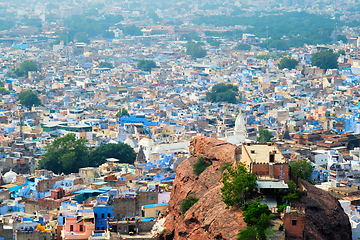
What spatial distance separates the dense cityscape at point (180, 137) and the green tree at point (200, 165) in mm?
59

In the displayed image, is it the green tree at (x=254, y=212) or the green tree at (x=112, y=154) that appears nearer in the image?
the green tree at (x=254, y=212)

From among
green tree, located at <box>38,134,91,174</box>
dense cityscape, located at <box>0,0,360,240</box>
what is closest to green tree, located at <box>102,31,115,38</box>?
dense cityscape, located at <box>0,0,360,240</box>

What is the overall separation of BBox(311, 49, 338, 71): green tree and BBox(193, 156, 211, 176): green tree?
5959 centimetres

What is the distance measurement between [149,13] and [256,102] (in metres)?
127

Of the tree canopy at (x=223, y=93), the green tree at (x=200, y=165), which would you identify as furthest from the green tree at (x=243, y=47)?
the green tree at (x=200, y=165)

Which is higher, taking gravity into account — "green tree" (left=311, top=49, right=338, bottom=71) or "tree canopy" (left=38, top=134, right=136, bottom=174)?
"tree canopy" (left=38, top=134, right=136, bottom=174)

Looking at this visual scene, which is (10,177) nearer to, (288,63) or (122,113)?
(122,113)

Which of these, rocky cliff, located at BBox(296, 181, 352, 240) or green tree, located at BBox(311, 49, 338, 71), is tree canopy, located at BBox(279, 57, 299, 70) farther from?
rocky cliff, located at BBox(296, 181, 352, 240)

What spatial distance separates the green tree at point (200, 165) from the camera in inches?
1168

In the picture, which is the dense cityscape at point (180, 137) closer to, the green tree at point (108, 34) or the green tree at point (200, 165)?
the green tree at point (200, 165)

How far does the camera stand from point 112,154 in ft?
146

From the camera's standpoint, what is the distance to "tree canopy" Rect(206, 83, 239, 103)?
7294 cm

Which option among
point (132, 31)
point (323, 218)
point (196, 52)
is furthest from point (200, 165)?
point (132, 31)

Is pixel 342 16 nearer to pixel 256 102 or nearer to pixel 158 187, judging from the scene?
pixel 256 102
